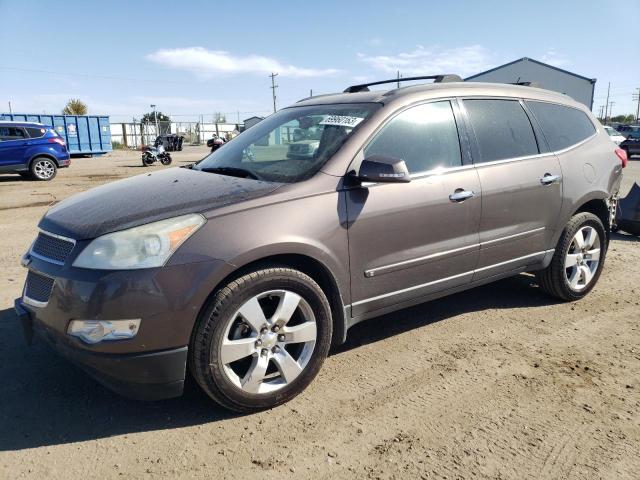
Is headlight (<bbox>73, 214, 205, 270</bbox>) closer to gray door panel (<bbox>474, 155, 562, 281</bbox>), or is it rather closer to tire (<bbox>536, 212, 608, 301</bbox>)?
gray door panel (<bbox>474, 155, 562, 281</bbox>)

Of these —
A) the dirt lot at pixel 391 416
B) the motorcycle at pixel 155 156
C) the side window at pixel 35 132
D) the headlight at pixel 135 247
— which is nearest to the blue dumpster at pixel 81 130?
the motorcycle at pixel 155 156

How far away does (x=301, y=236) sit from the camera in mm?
2736

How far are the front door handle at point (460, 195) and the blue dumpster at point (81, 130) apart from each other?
26819mm

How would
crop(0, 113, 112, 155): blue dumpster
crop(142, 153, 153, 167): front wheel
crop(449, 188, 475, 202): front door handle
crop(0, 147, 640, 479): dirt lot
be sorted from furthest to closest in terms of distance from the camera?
crop(0, 113, 112, 155): blue dumpster
crop(142, 153, 153, 167): front wheel
crop(449, 188, 475, 202): front door handle
crop(0, 147, 640, 479): dirt lot

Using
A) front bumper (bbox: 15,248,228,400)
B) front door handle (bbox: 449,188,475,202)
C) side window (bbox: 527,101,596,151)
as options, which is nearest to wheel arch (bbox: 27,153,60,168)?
front bumper (bbox: 15,248,228,400)

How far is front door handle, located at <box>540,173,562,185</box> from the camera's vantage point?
154 inches

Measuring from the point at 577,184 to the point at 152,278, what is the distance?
3.49 meters

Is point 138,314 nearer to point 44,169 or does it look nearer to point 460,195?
point 460,195

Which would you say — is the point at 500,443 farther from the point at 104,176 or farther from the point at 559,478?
the point at 104,176

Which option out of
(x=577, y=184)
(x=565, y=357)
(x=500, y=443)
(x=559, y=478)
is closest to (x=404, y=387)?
(x=500, y=443)

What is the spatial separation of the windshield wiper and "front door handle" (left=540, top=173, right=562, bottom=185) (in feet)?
7.39

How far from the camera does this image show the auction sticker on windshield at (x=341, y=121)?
10.6ft

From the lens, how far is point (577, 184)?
4.17m

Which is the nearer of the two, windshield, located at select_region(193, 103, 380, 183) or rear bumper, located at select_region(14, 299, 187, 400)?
rear bumper, located at select_region(14, 299, 187, 400)
